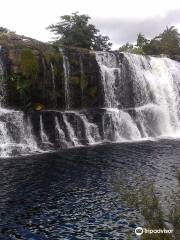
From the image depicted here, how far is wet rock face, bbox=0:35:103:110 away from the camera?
142 ft

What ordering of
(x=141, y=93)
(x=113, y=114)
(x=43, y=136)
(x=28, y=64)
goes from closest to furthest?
(x=43, y=136)
(x=28, y=64)
(x=113, y=114)
(x=141, y=93)

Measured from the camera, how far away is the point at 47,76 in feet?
150

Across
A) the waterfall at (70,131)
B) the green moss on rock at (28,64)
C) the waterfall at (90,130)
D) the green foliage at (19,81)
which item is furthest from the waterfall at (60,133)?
the green moss on rock at (28,64)

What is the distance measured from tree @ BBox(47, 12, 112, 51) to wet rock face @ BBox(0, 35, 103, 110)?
1172cm

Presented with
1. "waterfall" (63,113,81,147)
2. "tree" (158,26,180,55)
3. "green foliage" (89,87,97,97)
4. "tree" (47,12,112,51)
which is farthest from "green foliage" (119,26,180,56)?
"waterfall" (63,113,81,147)

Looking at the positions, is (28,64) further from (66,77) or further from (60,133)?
(60,133)

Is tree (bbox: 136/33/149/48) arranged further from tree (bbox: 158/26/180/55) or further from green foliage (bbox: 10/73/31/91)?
green foliage (bbox: 10/73/31/91)

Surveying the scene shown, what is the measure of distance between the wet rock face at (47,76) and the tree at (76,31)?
11.7 meters

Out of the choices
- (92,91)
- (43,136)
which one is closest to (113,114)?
(92,91)

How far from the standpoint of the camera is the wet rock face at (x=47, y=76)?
142ft

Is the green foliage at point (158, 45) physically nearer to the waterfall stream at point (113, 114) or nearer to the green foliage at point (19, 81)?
the waterfall stream at point (113, 114)

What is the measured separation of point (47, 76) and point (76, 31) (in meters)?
17.2

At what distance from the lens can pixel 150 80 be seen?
56.2 meters

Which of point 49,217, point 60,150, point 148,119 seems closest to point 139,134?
point 148,119
